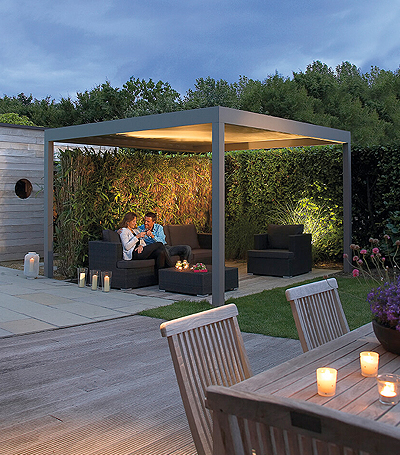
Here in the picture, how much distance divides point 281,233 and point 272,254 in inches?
26.7

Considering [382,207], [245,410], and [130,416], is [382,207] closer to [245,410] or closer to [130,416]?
[130,416]

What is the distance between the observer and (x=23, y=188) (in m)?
12.0

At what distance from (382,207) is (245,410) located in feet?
29.8

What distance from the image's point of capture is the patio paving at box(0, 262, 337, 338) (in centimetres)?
596

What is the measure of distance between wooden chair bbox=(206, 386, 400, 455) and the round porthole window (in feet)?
36.1

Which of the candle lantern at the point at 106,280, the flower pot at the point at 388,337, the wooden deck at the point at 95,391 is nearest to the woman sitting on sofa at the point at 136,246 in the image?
the candle lantern at the point at 106,280

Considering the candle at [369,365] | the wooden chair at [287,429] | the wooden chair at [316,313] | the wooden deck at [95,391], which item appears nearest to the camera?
the wooden chair at [287,429]

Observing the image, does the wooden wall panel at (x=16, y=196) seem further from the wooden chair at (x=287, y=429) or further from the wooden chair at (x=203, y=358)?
the wooden chair at (x=287, y=429)

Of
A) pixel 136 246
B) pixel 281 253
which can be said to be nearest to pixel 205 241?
Answer: pixel 281 253

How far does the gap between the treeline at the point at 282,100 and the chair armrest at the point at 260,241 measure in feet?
41.0

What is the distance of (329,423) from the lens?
4.01ft

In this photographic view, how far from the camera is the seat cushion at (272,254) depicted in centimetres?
925

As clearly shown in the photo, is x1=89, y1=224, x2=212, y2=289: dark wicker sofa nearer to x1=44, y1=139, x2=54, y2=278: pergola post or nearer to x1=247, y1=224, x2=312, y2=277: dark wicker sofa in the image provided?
x1=44, y1=139, x2=54, y2=278: pergola post

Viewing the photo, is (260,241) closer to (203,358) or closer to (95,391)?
(95,391)
